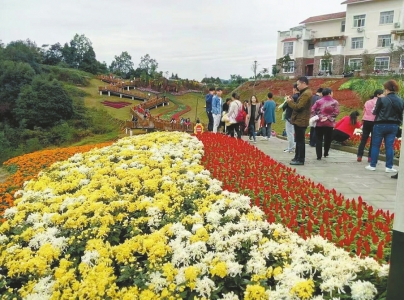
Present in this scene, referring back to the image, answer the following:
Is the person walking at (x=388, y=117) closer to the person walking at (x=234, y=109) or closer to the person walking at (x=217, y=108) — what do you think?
the person walking at (x=234, y=109)

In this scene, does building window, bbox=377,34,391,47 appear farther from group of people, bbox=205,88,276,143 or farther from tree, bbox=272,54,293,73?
group of people, bbox=205,88,276,143

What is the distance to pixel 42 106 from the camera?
3222 cm

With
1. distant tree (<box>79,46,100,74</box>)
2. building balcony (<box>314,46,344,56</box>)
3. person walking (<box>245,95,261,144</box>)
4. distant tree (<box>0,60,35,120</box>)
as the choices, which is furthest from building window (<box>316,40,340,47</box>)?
distant tree (<box>79,46,100,74</box>)

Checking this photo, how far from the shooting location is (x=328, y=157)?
8.18 m

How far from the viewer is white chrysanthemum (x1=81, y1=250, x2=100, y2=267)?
9.45 feet

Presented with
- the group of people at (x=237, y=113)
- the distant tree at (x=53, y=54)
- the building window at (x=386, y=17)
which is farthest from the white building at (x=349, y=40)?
the distant tree at (x=53, y=54)

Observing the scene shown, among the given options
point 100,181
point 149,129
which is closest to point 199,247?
point 100,181

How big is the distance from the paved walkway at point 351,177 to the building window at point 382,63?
99.9 ft

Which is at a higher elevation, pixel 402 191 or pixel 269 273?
pixel 402 191

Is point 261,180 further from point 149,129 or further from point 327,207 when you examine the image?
point 149,129

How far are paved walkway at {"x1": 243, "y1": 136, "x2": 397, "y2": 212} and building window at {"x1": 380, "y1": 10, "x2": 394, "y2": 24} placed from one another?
32224 millimetres

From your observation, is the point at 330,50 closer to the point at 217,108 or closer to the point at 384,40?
the point at 384,40

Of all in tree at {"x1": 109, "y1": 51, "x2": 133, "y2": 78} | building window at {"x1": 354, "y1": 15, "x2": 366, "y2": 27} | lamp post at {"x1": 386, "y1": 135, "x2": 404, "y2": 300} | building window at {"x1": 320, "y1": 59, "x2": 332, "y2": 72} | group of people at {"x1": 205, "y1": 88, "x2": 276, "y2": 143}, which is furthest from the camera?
tree at {"x1": 109, "y1": 51, "x2": 133, "y2": 78}

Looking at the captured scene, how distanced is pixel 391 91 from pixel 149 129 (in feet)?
69.0
